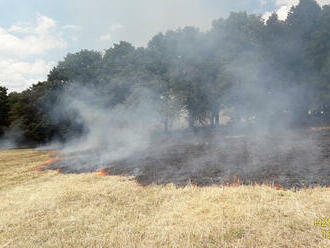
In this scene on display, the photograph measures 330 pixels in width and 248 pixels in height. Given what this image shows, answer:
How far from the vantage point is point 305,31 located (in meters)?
17.1

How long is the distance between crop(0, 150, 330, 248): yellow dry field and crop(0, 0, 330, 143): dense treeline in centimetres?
1314

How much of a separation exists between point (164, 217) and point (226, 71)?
14.6 m

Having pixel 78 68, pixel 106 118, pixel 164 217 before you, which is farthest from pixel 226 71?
pixel 78 68

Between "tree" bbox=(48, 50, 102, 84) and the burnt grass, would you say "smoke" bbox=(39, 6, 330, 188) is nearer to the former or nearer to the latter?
the burnt grass

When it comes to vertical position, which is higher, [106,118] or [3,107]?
[3,107]

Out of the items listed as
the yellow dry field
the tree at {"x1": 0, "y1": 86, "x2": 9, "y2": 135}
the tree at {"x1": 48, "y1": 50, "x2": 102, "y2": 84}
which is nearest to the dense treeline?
the tree at {"x1": 48, "y1": 50, "x2": 102, "y2": 84}

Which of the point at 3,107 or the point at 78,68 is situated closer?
the point at 78,68

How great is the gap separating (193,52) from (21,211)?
18319 mm

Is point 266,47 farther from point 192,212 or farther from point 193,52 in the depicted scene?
point 192,212

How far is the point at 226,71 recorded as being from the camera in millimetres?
16875

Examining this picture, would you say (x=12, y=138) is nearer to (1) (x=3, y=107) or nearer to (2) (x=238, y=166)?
(1) (x=3, y=107)

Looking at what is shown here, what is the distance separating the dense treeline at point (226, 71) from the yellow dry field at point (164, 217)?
43.1 ft

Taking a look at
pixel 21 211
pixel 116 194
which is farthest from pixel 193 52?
pixel 21 211

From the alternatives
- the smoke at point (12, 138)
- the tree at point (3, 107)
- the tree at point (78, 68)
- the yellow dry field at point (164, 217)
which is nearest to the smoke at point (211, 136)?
the yellow dry field at point (164, 217)
